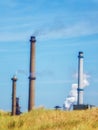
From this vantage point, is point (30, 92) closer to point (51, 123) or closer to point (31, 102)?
point (31, 102)

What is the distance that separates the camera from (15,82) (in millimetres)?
→ 71438

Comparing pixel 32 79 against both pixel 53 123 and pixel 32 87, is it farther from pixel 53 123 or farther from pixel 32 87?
pixel 53 123

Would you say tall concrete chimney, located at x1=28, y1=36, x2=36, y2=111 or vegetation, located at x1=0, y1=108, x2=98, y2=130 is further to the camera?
tall concrete chimney, located at x1=28, y1=36, x2=36, y2=111

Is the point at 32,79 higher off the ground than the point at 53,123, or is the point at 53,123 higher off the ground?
the point at 32,79

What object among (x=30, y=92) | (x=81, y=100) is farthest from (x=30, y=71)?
(x=81, y=100)

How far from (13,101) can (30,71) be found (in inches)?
355

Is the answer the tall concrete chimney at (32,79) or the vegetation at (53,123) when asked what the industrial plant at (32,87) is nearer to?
the tall concrete chimney at (32,79)

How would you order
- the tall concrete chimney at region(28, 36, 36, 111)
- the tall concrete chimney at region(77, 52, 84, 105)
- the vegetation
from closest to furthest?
the vegetation < the tall concrete chimney at region(28, 36, 36, 111) < the tall concrete chimney at region(77, 52, 84, 105)

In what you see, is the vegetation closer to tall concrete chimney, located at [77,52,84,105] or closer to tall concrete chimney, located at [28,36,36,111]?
tall concrete chimney, located at [28,36,36,111]

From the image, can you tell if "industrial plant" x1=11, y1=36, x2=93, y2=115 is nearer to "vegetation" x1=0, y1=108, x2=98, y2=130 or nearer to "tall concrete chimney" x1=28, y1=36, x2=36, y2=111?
"tall concrete chimney" x1=28, y1=36, x2=36, y2=111

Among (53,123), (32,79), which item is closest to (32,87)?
(32,79)

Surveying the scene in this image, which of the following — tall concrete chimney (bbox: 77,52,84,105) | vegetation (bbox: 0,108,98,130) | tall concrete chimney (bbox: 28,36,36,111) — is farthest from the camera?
tall concrete chimney (bbox: 77,52,84,105)

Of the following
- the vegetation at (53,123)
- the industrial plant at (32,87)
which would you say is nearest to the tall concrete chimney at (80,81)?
the industrial plant at (32,87)

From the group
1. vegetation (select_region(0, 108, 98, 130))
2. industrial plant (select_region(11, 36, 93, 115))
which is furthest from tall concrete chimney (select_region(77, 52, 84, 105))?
vegetation (select_region(0, 108, 98, 130))
